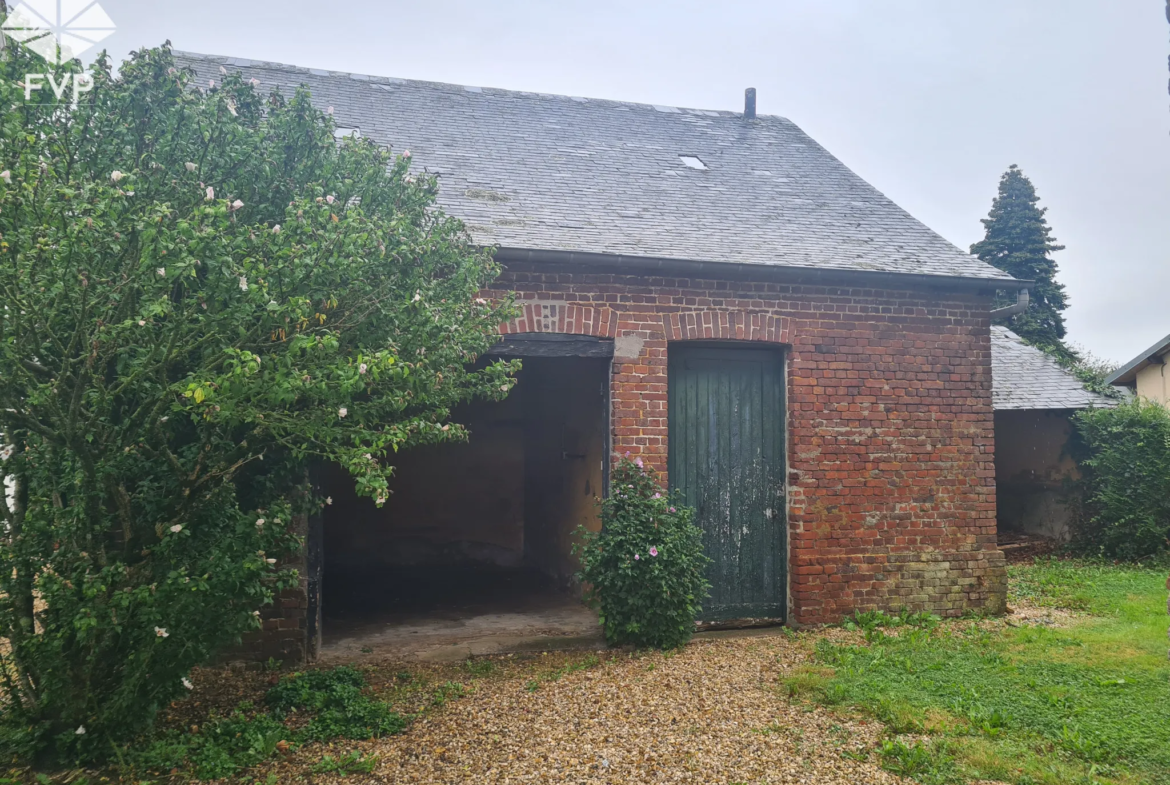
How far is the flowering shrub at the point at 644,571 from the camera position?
236 inches

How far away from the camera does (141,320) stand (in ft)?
10.4

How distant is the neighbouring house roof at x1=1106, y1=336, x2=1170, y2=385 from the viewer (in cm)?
1443

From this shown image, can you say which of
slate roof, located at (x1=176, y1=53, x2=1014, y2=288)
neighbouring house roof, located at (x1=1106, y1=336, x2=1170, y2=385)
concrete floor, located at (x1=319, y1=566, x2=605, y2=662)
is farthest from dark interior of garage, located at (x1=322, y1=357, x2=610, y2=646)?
neighbouring house roof, located at (x1=1106, y1=336, x2=1170, y2=385)

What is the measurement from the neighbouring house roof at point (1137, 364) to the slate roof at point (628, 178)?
8893 millimetres

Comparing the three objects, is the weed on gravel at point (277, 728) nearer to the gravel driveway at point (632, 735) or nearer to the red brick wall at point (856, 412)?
the gravel driveway at point (632, 735)

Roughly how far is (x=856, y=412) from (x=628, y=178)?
3.49 metres

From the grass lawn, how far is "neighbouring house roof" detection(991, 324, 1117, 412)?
4.82 metres

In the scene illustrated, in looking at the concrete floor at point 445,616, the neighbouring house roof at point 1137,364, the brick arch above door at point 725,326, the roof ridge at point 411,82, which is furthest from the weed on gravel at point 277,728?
the neighbouring house roof at point 1137,364

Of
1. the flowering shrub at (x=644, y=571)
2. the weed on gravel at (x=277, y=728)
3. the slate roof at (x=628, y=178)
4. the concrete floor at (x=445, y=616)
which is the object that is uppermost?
the slate roof at (x=628, y=178)

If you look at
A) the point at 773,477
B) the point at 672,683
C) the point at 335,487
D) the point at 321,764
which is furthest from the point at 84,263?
the point at 335,487

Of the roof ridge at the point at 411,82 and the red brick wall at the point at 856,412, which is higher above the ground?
the roof ridge at the point at 411,82

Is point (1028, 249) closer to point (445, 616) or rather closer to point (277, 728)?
point (445, 616)

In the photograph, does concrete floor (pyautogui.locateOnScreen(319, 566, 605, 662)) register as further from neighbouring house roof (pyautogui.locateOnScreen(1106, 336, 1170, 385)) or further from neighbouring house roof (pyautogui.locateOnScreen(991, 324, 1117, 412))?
neighbouring house roof (pyautogui.locateOnScreen(1106, 336, 1170, 385))

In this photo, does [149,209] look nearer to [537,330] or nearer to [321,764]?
[321,764]
